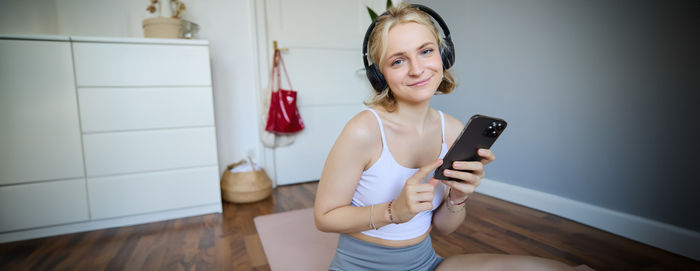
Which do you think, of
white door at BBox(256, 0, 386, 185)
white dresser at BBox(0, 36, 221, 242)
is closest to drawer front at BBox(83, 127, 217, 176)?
white dresser at BBox(0, 36, 221, 242)

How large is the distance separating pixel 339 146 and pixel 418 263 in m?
0.38

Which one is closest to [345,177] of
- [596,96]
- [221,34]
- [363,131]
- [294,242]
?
[363,131]

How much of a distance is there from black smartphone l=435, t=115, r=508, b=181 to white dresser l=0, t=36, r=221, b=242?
190 cm

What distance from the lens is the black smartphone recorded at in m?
0.67

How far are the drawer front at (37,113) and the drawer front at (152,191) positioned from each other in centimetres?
20

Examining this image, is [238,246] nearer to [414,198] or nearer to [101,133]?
[101,133]

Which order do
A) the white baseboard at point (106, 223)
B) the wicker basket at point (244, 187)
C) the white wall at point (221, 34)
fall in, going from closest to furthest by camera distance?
the white baseboard at point (106, 223)
the white wall at point (221, 34)
the wicker basket at point (244, 187)

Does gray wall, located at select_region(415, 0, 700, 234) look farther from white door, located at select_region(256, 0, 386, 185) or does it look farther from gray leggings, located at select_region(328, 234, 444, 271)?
gray leggings, located at select_region(328, 234, 444, 271)

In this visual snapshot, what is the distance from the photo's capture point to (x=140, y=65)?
2.04 meters

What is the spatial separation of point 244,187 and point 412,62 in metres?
2.02

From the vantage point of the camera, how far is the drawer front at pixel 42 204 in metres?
1.88

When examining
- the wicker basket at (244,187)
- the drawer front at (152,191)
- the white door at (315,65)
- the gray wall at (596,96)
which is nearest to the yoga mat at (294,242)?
the wicker basket at (244,187)

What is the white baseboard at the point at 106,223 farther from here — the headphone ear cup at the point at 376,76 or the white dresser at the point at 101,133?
the headphone ear cup at the point at 376,76

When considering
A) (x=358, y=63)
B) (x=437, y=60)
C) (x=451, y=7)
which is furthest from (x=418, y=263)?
(x=358, y=63)
